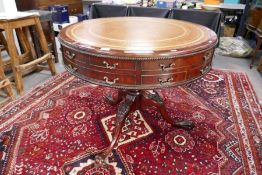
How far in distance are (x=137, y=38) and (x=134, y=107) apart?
590 mm

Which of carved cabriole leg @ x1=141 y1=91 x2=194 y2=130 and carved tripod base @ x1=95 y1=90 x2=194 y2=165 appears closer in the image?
carved tripod base @ x1=95 y1=90 x2=194 y2=165

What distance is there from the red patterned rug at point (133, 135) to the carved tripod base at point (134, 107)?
62 mm

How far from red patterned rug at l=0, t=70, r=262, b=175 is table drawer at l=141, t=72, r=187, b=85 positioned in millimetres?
615

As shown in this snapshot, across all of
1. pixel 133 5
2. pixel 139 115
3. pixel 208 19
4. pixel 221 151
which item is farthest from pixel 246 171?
pixel 133 5

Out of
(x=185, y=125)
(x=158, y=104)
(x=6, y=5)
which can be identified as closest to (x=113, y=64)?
(x=158, y=104)

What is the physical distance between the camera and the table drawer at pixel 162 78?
105cm

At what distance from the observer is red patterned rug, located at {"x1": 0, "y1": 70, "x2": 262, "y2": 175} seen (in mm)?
1346

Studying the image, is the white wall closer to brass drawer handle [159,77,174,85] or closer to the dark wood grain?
the dark wood grain

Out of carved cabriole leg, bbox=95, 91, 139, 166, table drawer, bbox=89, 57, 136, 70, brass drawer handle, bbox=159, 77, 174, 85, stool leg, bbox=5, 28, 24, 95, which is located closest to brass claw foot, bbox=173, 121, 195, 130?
carved cabriole leg, bbox=95, 91, 139, 166

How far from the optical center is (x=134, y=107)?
1553 mm

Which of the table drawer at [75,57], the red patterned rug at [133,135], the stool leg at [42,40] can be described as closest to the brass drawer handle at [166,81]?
the table drawer at [75,57]

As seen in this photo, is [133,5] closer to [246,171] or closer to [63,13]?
[63,13]

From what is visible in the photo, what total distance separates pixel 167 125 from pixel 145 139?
26 cm

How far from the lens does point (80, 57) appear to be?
3.59ft
